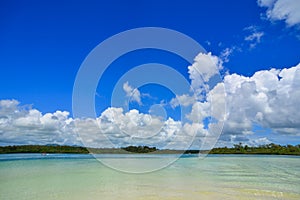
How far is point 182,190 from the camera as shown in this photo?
408 inches

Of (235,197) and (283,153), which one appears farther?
(283,153)

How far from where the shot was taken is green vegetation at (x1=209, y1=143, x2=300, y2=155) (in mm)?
74419

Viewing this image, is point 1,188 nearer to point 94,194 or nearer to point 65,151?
point 94,194

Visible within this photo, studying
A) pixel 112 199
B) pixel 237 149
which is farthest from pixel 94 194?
pixel 237 149

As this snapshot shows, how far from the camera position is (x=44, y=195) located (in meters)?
9.70

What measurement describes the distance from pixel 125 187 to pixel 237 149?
79.4 m

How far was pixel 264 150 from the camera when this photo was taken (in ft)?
256

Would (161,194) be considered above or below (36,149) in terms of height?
below

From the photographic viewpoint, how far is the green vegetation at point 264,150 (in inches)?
2930

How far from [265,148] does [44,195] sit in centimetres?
7805

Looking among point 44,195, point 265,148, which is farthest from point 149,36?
point 265,148

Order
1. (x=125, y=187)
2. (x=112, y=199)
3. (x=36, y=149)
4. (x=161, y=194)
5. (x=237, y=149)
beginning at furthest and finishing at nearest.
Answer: (x=237, y=149)
(x=36, y=149)
(x=125, y=187)
(x=161, y=194)
(x=112, y=199)

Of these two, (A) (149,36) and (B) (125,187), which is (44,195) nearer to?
(B) (125,187)

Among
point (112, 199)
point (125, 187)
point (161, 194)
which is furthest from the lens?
point (125, 187)
